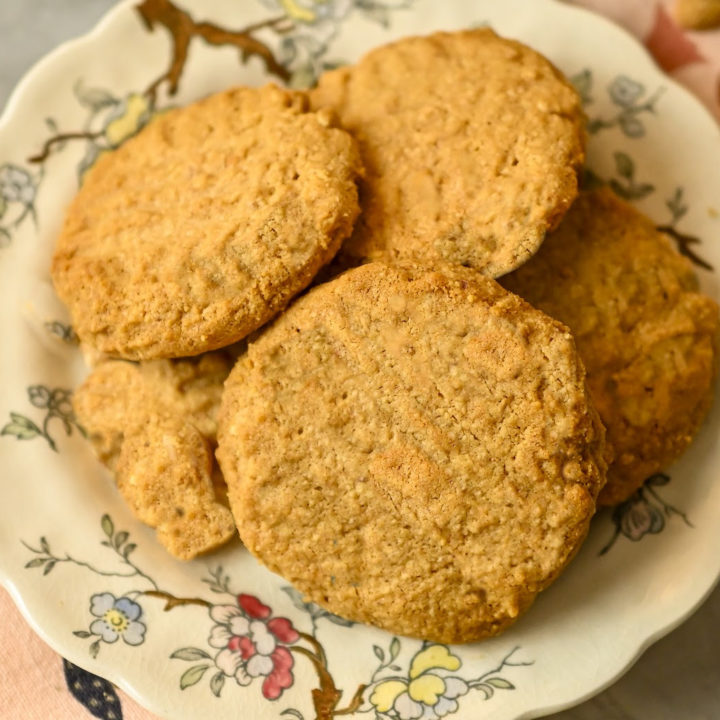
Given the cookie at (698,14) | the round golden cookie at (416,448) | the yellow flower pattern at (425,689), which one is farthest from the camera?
the cookie at (698,14)

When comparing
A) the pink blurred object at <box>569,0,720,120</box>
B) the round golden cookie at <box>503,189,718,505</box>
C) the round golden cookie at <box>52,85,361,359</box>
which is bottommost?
the round golden cookie at <box>503,189,718,505</box>

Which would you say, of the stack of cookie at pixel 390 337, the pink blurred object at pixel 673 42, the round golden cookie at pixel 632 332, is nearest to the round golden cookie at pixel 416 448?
the stack of cookie at pixel 390 337

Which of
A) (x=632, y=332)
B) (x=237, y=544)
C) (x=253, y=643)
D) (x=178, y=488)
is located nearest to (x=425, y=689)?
(x=253, y=643)

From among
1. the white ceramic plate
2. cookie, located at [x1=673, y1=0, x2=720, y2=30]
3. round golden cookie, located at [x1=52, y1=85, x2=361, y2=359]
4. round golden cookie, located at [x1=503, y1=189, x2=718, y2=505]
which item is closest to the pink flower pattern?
the white ceramic plate

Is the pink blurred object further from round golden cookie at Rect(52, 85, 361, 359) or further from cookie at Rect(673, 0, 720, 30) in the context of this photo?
round golden cookie at Rect(52, 85, 361, 359)

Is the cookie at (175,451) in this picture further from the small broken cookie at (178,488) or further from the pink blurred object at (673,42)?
the pink blurred object at (673,42)

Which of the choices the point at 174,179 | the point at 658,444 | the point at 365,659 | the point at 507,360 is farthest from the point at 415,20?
the point at 365,659
